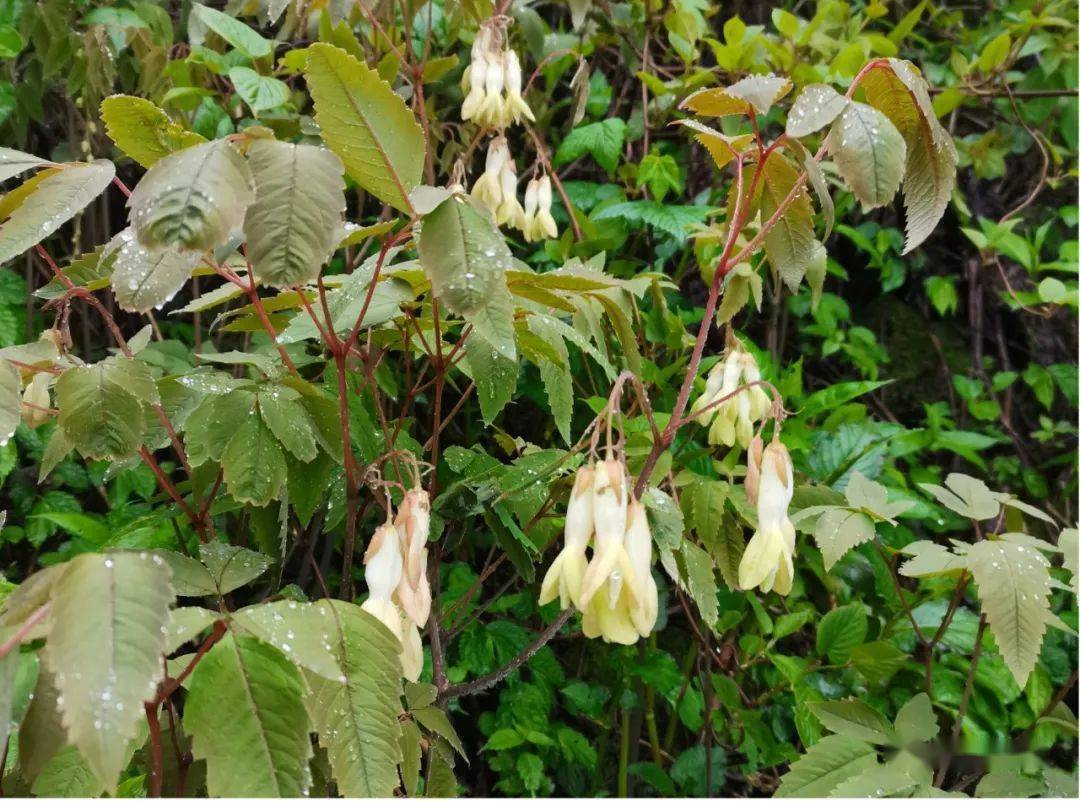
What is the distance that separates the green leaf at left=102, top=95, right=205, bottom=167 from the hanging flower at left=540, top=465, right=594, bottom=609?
0.36m

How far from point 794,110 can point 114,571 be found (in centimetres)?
49

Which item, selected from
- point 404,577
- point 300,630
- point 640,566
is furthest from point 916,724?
point 300,630

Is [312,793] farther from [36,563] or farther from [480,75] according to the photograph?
[36,563]

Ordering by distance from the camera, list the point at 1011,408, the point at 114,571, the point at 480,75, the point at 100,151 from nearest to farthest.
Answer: the point at 114,571
the point at 480,75
the point at 100,151
the point at 1011,408

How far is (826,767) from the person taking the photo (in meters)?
0.79

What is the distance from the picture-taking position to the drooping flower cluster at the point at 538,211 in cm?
145

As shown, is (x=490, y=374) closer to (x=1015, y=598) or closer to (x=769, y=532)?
(x=769, y=532)

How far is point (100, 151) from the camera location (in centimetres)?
173

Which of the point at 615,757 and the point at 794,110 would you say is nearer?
the point at 794,110

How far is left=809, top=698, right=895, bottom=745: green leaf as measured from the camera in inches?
32.4

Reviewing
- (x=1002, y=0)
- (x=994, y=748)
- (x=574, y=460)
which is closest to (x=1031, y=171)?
(x=1002, y=0)

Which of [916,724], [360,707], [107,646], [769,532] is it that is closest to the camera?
[107,646]

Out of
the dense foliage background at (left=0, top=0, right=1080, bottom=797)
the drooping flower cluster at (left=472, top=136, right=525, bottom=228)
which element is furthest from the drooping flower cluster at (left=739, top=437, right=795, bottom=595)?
the drooping flower cluster at (left=472, top=136, right=525, bottom=228)

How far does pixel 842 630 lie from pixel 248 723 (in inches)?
41.7
